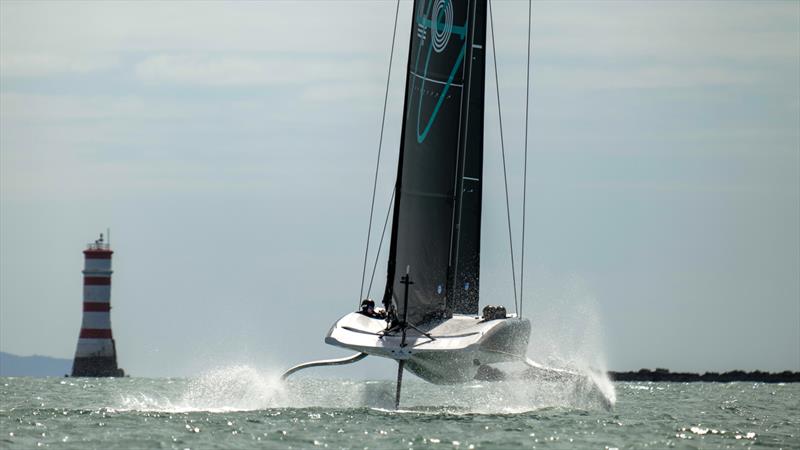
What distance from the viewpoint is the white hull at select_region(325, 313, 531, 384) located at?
2297 cm

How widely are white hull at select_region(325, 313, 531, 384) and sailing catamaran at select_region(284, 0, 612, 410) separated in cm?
2

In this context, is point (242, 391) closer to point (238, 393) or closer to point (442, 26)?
point (238, 393)

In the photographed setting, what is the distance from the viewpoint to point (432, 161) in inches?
991

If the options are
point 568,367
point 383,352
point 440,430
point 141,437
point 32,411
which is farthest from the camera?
point 568,367

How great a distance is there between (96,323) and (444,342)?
45.6m

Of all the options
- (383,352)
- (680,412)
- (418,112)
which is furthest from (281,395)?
(680,412)

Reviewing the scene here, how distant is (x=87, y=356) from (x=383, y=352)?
45.8 meters

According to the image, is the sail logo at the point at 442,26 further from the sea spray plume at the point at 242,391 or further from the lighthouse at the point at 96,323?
the lighthouse at the point at 96,323

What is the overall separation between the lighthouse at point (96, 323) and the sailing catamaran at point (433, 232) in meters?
42.1

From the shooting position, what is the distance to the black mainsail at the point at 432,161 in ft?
82.2

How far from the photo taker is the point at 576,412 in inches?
1000

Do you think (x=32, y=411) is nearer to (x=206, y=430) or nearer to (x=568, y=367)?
(x=206, y=430)

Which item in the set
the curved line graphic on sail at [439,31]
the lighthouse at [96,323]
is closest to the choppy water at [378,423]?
the curved line graphic on sail at [439,31]

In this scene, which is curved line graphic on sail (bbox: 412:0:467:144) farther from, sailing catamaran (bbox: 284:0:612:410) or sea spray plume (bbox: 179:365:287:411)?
sea spray plume (bbox: 179:365:287:411)
